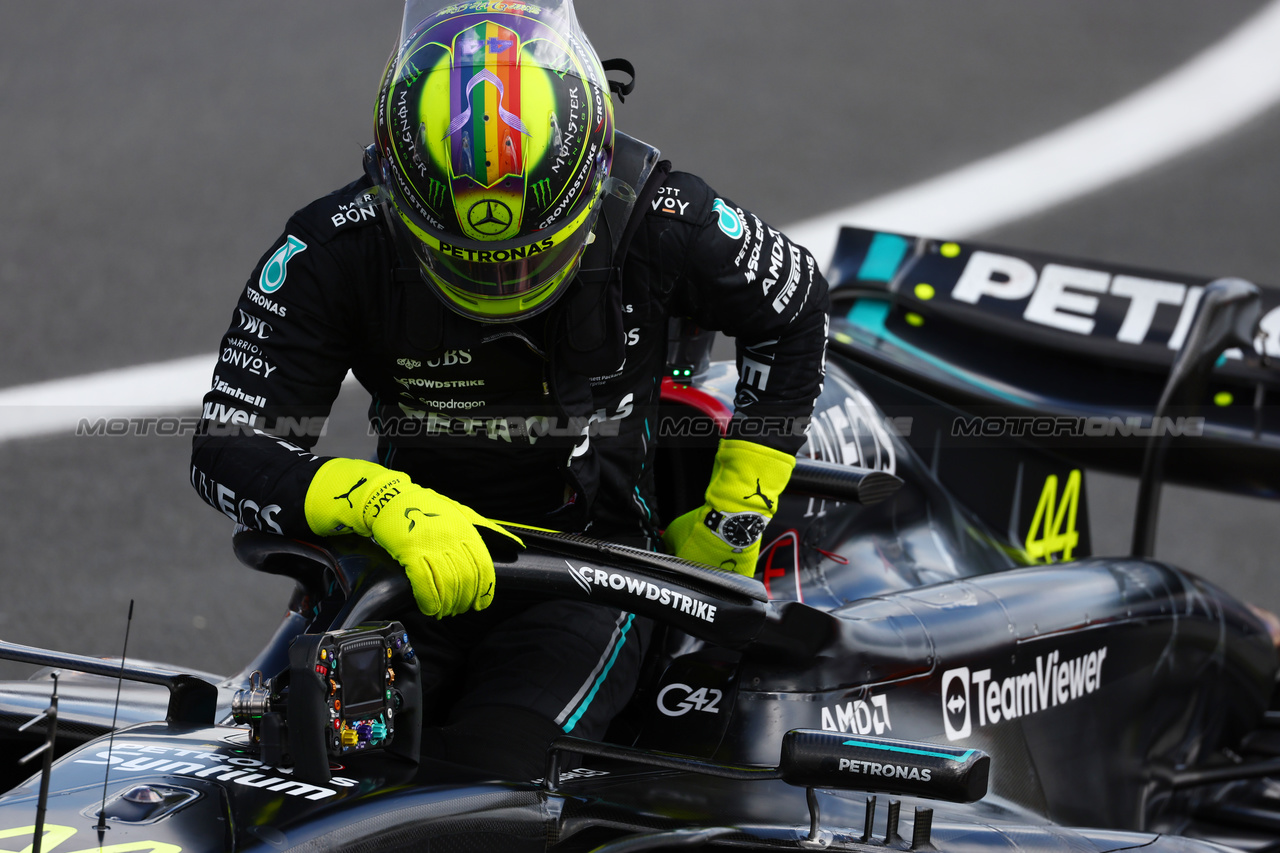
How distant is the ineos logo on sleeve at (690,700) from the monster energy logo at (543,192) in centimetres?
89

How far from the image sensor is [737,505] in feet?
9.03

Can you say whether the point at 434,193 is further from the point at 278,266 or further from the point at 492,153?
the point at 278,266

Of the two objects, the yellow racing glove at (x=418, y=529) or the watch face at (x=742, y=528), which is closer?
the yellow racing glove at (x=418, y=529)

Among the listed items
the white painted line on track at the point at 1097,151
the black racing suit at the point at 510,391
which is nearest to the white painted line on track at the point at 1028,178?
the white painted line on track at the point at 1097,151

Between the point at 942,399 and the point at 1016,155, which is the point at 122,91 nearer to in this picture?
the point at 1016,155

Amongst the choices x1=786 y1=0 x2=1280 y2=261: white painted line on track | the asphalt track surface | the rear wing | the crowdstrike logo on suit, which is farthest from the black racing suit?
x1=786 y1=0 x2=1280 y2=261: white painted line on track

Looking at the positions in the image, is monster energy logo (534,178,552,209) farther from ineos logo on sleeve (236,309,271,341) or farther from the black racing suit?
ineos logo on sleeve (236,309,271,341)

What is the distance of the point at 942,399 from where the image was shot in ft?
12.5

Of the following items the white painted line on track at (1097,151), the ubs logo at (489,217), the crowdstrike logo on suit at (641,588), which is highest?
the white painted line on track at (1097,151)

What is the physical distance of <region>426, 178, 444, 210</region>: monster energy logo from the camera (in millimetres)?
2201

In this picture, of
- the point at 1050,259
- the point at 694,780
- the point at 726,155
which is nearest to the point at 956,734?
the point at 694,780

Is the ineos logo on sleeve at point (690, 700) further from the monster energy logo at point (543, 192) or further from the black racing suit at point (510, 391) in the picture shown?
the monster energy logo at point (543, 192)

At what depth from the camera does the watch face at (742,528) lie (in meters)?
2.76

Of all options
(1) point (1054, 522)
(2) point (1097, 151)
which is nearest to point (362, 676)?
(1) point (1054, 522)
